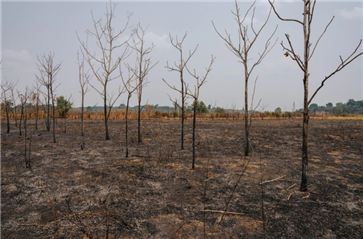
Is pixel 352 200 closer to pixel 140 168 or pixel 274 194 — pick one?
pixel 274 194

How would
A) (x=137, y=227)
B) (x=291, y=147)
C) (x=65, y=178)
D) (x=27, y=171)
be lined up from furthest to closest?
(x=291, y=147) → (x=27, y=171) → (x=65, y=178) → (x=137, y=227)

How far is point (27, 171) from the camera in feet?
18.0

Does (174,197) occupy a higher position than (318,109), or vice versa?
(318,109)

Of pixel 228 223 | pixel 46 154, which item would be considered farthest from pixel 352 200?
pixel 46 154

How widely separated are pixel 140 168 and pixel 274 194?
11.9 feet

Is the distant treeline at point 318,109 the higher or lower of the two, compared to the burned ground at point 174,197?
higher

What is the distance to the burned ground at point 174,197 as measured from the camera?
2.91m

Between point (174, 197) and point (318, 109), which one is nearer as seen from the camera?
point (174, 197)

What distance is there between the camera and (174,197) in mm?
4016

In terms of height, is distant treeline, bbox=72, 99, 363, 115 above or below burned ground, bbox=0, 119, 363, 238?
above

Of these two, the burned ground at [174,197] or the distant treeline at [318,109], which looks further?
the distant treeline at [318,109]

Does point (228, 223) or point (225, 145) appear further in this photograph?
point (225, 145)

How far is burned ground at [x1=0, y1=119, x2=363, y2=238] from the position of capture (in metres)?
2.91

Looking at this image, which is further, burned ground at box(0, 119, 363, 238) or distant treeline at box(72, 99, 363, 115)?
distant treeline at box(72, 99, 363, 115)
